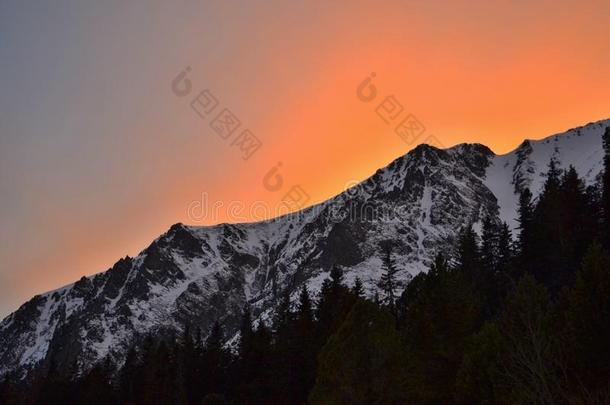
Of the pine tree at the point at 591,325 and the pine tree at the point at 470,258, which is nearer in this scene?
the pine tree at the point at 591,325

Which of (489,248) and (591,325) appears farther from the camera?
(489,248)

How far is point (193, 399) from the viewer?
54.7m

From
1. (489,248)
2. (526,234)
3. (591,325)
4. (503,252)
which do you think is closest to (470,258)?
(503,252)

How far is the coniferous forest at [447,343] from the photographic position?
20625 mm

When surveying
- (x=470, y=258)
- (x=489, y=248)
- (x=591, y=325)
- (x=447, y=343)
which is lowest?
(x=591, y=325)

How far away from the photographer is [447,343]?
2903 centimetres

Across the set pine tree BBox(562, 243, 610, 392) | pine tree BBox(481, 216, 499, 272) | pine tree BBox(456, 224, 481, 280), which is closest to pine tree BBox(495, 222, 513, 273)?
pine tree BBox(481, 216, 499, 272)

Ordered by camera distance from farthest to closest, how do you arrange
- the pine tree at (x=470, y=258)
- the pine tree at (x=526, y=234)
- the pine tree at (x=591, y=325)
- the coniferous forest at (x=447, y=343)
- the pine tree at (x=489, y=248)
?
the pine tree at (x=489, y=248), the pine tree at (x=470, y=258), the pine tree at (x=526, y=234), the coniferous forest at (x=447, y=343), the pine tree at (x=591, y=325)

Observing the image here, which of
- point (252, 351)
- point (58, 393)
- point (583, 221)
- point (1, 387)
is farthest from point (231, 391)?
→ point (1, 387)

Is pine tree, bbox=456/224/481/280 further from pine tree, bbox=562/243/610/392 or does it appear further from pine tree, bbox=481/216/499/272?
pine tree, bbox=562/243/610/392

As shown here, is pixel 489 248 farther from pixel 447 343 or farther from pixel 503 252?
pixel 447 343

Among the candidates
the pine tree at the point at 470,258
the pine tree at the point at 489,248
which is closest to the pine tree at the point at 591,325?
the pine tree at the point at 470,258

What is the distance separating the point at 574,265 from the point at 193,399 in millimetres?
33073

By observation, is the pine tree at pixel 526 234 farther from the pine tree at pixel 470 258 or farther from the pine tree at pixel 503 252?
the pine tree at pixel 470 258
